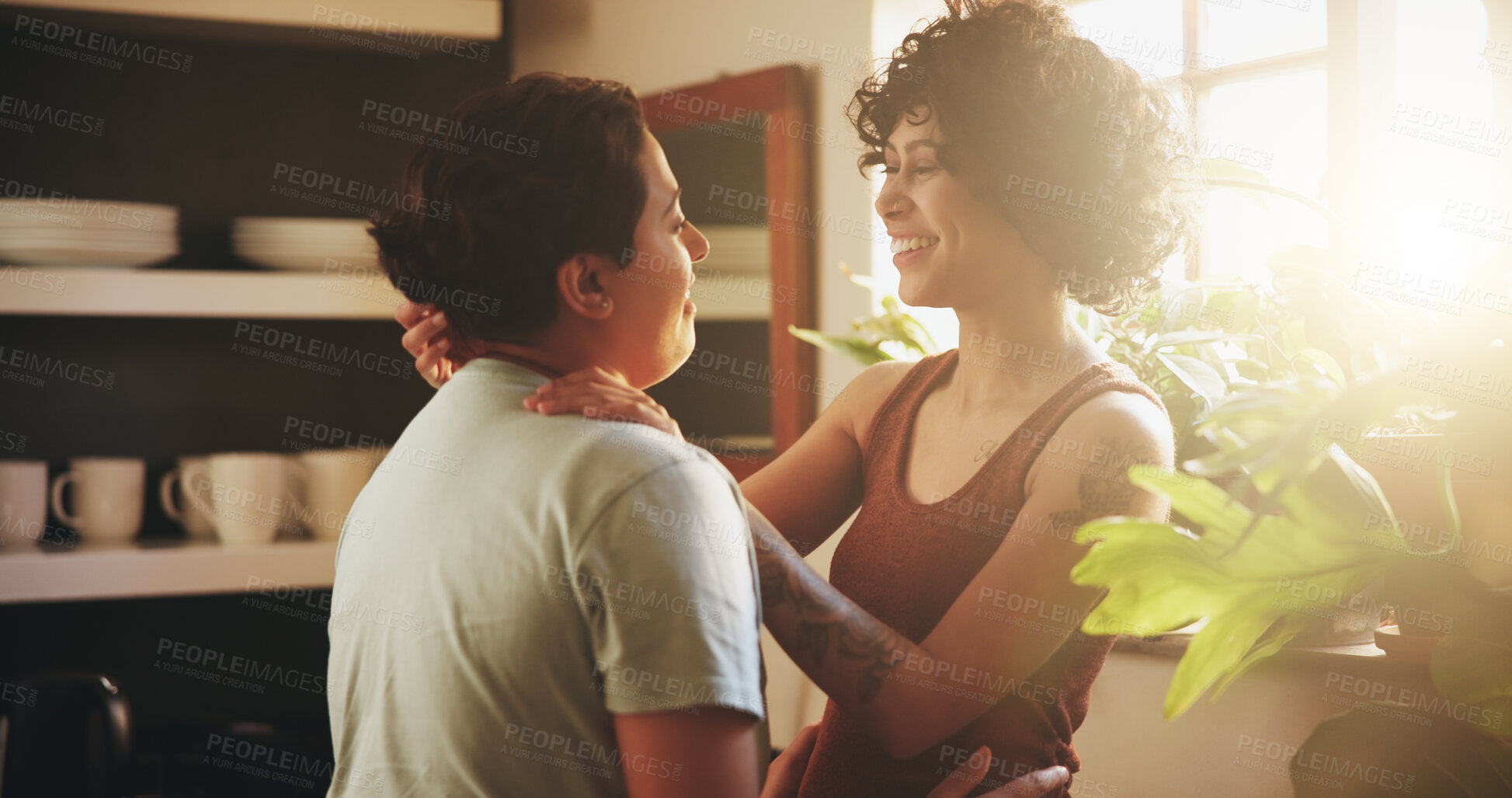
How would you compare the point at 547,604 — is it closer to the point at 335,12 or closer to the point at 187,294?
the point at 187,294

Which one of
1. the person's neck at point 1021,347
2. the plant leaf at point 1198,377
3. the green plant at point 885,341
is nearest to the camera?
the person's neck at point 1021,347

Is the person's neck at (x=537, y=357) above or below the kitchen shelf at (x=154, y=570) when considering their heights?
above

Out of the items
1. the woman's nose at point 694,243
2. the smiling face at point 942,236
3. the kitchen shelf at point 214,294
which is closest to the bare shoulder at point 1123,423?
the smiling face at point 942,236

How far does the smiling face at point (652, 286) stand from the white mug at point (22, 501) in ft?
5.54

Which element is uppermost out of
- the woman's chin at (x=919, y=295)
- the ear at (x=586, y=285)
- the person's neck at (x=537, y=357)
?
the ear at (x=586, y=285)

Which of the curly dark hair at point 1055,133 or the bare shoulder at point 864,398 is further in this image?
the bare shoulder at point 864,398

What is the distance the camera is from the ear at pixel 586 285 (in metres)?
0.88

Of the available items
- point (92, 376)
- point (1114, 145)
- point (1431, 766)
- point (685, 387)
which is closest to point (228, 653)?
point (92, 376)

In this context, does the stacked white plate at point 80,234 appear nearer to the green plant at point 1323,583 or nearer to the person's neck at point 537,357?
the person's neck at point 537,357

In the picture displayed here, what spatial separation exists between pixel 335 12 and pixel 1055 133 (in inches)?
66.4

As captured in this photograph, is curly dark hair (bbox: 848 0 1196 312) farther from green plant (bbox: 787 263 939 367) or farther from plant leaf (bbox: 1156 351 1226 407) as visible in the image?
green plant (bbox: 787 263 939 367)

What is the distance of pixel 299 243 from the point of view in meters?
2.22

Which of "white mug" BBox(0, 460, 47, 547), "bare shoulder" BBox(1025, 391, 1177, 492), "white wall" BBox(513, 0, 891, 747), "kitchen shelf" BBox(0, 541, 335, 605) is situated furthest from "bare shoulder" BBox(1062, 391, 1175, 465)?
"white mug" BBox(0, 460, 47, 547)

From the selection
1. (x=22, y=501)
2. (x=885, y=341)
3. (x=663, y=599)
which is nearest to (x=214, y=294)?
(x=22, y=501)
